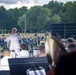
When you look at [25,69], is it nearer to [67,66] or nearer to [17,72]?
[17,72]

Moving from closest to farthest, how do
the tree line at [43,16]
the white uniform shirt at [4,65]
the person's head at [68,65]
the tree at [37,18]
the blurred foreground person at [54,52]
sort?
the person's head at [68,65], the blurred foreground person at [54,52], the white uniform shirt at [4,65], the tree line at [43,16], the tree at [37,18]

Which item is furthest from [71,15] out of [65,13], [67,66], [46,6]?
[67,66]

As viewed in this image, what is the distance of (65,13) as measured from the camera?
26.1 metres

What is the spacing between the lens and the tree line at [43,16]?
81.9ft

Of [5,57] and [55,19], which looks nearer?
[5,57]

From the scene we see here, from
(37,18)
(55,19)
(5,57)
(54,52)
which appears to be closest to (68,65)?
(54,52)

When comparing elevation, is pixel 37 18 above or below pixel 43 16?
below

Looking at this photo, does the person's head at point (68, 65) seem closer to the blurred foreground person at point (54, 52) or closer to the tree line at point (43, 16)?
the blurred foreground person at point (54, 52)

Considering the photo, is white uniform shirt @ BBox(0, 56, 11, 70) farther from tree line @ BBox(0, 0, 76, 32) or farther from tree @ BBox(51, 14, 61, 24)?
tree @ BBox(51, 14, 61, 24)

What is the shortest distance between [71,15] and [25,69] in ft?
74.4

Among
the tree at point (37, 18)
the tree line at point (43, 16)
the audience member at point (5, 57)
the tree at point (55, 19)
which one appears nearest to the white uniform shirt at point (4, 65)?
the audience member at point (5, 57)

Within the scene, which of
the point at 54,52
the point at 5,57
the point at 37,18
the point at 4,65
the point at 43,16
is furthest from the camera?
the point at 37,18

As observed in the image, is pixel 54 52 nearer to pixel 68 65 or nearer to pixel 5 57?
pixel 68 65

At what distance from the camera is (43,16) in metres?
28.2
